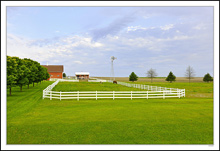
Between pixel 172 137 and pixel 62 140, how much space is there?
438cm

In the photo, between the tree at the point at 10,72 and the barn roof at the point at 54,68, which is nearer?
the tree at the point at 10,72

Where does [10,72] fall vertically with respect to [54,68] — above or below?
below

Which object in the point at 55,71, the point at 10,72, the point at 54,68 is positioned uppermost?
the point at 54,68

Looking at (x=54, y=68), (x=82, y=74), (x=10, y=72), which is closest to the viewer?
(x=10, y=72)

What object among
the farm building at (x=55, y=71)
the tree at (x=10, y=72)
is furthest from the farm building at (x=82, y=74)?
the tree at (x=10, y=72)

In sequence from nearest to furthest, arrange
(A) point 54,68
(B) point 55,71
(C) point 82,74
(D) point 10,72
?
1. (D) point 10,72
2. (B) point 55,71
3. (A) point 54,68
4. (C) point 82,74

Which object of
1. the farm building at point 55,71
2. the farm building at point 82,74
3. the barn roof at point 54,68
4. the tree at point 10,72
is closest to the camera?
the tree at point 10,72

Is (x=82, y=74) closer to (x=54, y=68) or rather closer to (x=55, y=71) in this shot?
(x=55, y=71)

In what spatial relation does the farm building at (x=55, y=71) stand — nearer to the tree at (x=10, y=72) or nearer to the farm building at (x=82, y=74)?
the farm building at (x=82, y=74)

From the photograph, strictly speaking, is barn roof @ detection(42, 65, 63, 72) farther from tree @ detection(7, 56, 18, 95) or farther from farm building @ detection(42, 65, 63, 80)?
tree @ detection(7, 56, 18, 95)

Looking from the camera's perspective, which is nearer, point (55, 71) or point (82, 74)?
point (55, 71)

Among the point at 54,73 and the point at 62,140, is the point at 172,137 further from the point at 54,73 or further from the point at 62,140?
the point at 54,73

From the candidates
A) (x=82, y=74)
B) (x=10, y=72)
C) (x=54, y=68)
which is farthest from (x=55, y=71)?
(x=10, y=72)

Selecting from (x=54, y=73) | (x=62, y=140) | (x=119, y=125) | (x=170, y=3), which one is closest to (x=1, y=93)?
(x=62, y=140)
